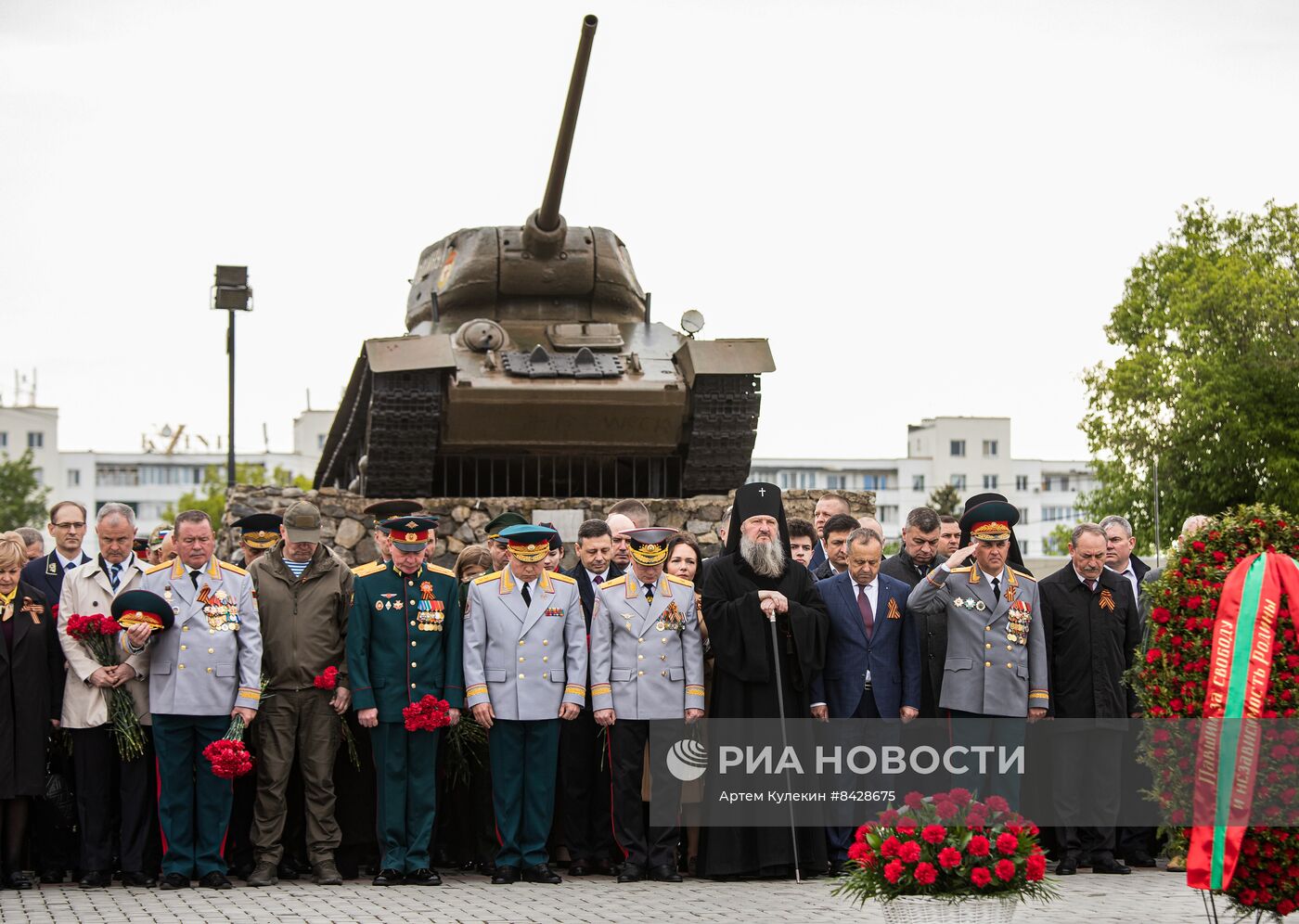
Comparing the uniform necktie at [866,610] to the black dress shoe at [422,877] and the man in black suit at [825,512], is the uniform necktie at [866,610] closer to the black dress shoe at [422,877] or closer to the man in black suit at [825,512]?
the man in black suit at [825,512]

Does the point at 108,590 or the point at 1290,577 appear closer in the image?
the point at 1290,577

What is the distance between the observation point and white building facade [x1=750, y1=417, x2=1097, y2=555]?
3457 inches

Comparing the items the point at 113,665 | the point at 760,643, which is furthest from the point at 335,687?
the point at 760,643

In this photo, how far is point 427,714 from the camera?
9055 mm

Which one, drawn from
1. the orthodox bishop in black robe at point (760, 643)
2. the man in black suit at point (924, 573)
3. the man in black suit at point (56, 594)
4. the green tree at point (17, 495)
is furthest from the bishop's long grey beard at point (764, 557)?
the green tree at point (17, 495)

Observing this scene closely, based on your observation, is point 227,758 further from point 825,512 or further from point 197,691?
point 825,512

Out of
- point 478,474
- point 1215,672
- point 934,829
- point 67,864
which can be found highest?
point 478,474

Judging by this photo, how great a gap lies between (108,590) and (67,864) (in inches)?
57.9

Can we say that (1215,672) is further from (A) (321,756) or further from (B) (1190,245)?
(B) (1190,245)

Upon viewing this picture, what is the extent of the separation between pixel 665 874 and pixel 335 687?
6.47 ft

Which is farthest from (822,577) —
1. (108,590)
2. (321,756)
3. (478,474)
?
(478,474)

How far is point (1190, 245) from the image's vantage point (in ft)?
119

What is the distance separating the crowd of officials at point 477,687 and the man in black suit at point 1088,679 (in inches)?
0.6

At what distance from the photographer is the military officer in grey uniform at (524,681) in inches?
362
